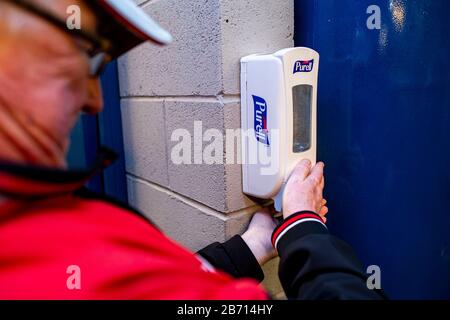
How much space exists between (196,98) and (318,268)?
24.1 inches

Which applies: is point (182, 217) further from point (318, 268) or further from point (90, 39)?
point (90, 39)

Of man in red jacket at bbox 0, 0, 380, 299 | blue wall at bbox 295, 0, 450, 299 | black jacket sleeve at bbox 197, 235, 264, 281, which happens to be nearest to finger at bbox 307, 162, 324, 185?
blue wall at bbox 295, 0, 450, 299

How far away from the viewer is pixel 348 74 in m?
1.06

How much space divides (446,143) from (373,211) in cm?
32

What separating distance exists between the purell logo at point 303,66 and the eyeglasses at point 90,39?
0.48m

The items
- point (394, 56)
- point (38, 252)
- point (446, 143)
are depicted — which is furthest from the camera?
point (446, 143)

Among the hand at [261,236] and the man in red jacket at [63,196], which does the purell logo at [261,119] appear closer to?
the hand at [261,236]

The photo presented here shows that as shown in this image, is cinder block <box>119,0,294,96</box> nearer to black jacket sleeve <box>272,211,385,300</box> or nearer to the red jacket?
black jacket sleeve <box>272,211,385,300</box>

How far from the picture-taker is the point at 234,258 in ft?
3.26

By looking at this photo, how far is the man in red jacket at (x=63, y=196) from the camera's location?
1.35ft

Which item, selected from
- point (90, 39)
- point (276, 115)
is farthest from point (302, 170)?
point (90, 39)

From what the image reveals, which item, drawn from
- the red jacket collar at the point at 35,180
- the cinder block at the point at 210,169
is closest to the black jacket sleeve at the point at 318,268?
the cinder block at the point at 210,169
